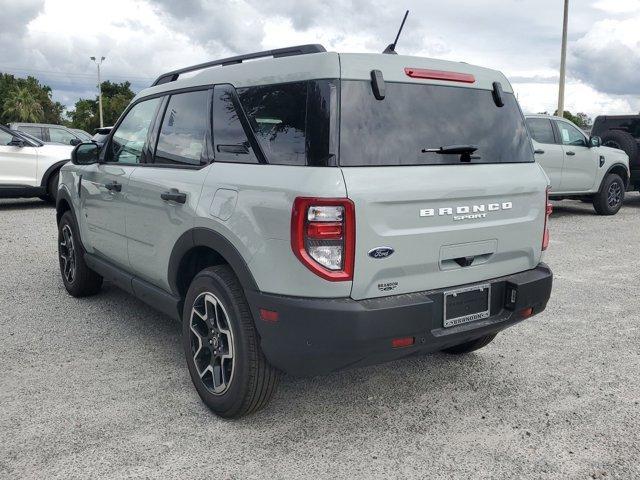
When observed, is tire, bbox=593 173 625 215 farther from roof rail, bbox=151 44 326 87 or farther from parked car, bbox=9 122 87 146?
parked car, bbox=9 122 87 146

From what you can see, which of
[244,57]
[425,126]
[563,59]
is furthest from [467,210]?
[563,59]

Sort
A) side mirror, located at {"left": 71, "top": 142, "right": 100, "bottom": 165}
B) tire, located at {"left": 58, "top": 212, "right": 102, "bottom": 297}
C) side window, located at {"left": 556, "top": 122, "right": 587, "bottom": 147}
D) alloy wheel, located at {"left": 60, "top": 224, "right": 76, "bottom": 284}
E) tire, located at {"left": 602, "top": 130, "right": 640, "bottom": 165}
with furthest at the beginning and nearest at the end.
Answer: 1. tire, located at {"left": 602, "top": 130, "right": 640, "bottom": 165}
2. side window, located at {"left": 556, "top": 122, "right": 587, "bottom": 147}
3. alloy wheel, located at {"left": 60, "top": 224, "right": 76, "bottom": 284}
4. tire, located at {"left": 58, "top": 212, "right": 102, "bottom": 297}
5. side mirror, located at {"left": 71, "top": 142, "right": 100, "bottom": 165}

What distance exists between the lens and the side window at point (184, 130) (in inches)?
134

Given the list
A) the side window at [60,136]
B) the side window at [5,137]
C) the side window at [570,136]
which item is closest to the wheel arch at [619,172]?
the side window at [570,136]

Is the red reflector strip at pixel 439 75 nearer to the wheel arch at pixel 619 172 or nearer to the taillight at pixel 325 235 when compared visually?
the taillight at pixel 325 235

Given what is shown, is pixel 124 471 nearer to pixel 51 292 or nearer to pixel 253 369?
pixel 253 369

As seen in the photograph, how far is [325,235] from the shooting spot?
2.56 m

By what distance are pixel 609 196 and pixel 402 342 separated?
10219 millimetres

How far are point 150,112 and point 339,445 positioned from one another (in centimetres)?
254

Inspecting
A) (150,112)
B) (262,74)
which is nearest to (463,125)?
(262,74)

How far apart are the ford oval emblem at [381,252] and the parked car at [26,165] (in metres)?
9.96

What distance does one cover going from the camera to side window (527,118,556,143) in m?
10.5

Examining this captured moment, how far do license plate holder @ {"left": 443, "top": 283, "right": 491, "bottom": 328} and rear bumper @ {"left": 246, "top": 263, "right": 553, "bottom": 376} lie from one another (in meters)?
0.04

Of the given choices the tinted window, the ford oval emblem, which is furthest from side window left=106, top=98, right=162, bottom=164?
the tinted window
